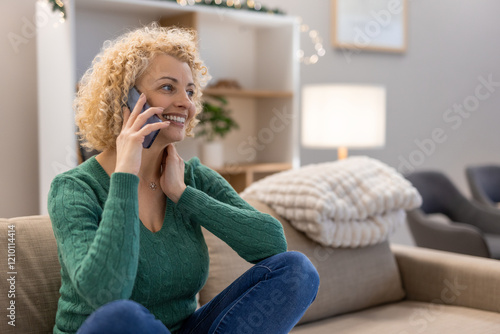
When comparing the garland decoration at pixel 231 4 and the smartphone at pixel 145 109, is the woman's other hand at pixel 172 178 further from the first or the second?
the garland decoration at pixel 231 4

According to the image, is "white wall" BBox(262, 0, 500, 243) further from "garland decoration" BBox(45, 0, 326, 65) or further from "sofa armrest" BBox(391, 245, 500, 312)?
"sofa armrest" BBox(391, 245, 500, 312)

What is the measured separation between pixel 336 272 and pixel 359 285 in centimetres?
11

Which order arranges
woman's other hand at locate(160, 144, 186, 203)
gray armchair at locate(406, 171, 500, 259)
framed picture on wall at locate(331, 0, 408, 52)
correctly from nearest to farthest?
woman's other hand at locate(160, 144, 186, 203)
gray armchair at locate(406, 171, 500, 259)
framed picture on wall at locate(331, 0, 408, 52)

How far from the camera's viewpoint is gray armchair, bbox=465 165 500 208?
366 centimetres

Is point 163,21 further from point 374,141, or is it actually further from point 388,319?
point 388,319

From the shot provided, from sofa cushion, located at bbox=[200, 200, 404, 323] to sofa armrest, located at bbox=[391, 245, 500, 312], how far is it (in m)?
0.06

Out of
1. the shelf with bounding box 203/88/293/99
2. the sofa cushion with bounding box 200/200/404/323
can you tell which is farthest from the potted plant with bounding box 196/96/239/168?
the sofa cushion with bounding box 200/200/404/323

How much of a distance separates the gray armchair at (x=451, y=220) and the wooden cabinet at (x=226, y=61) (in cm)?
71

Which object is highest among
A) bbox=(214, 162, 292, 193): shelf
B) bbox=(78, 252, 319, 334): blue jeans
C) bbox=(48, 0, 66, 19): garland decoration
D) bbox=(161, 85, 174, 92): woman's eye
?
bbox=(48, 0, 66, 19): garland decoration

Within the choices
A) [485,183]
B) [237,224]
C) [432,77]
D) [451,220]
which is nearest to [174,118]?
[237,224]

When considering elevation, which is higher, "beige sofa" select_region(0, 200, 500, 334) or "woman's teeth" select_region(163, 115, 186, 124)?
"woman's teeth" select_region(163, 115, 186, 124)

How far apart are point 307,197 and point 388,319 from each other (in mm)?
468

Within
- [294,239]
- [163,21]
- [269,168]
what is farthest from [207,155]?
[294,239]

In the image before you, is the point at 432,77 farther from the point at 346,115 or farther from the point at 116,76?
the point at 116,76
